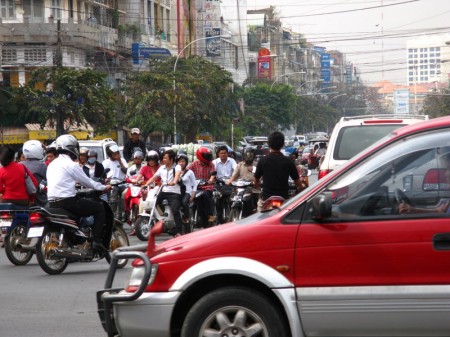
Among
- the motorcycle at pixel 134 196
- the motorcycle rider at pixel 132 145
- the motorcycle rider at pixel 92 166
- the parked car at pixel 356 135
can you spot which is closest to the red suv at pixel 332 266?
the parked car at pixel 356 135

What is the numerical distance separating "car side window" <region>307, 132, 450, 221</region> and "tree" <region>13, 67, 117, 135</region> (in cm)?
4247

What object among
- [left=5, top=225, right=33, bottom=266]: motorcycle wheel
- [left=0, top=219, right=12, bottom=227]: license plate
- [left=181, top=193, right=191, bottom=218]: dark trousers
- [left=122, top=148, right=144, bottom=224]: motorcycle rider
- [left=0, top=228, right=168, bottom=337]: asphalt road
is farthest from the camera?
[left=122, top=148, right=144, bottom=224]: motorcycle rider

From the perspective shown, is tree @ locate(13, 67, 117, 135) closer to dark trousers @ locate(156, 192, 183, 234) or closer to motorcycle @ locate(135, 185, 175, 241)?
motorcycle @ locate(135, 185, 175, 241)

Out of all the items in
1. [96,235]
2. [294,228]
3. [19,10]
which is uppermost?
[19,10]

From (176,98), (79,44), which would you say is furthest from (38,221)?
(79,44)

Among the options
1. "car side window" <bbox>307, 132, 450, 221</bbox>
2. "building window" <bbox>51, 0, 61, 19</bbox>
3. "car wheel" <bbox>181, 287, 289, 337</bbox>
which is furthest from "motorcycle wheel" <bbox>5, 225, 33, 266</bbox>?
"building window" <bbox>51, 0, 61, 19</bbox>

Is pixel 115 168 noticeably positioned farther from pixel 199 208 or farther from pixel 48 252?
pixel 48 252

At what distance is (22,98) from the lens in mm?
51625

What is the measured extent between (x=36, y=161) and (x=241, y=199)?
355cm

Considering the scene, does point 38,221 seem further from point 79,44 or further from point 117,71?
point 117,71

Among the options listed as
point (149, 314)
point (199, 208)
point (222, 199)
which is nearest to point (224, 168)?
point (222, 199)

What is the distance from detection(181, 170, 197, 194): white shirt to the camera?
18094 mm

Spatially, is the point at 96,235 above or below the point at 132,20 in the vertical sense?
below

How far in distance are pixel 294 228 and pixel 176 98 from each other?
172 ft
